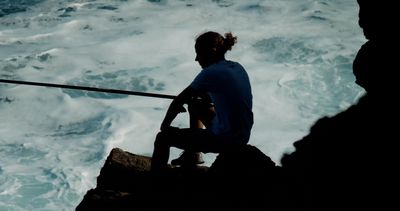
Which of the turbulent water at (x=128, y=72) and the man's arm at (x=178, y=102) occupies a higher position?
the man's arm at (x=178, y=102)

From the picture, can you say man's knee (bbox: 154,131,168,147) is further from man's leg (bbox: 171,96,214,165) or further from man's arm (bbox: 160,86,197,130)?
man's leg (bbox: 171,96,214,165)

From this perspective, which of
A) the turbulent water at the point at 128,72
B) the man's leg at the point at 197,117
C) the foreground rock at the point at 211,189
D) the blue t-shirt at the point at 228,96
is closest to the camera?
the foreground rock at the point at 211,189

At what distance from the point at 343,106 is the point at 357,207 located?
49.4 feet

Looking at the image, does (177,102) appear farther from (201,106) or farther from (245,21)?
(245,21)

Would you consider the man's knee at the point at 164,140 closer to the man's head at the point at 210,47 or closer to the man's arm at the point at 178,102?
the man's arm at the point at 178,102

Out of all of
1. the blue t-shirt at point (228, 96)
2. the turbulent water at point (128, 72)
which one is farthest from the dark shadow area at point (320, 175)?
the turbulent water at point (128, 72)

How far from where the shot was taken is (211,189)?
427 centimetres

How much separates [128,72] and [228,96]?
18.8m

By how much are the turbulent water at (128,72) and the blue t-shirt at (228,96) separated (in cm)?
1122

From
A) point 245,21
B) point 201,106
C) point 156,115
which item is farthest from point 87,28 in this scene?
point 201,106

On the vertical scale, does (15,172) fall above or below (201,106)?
below

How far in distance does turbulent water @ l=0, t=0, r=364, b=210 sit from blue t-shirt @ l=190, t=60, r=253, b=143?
11.2m

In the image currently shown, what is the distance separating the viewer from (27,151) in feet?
53.9

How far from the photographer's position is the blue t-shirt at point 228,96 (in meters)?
4.17
